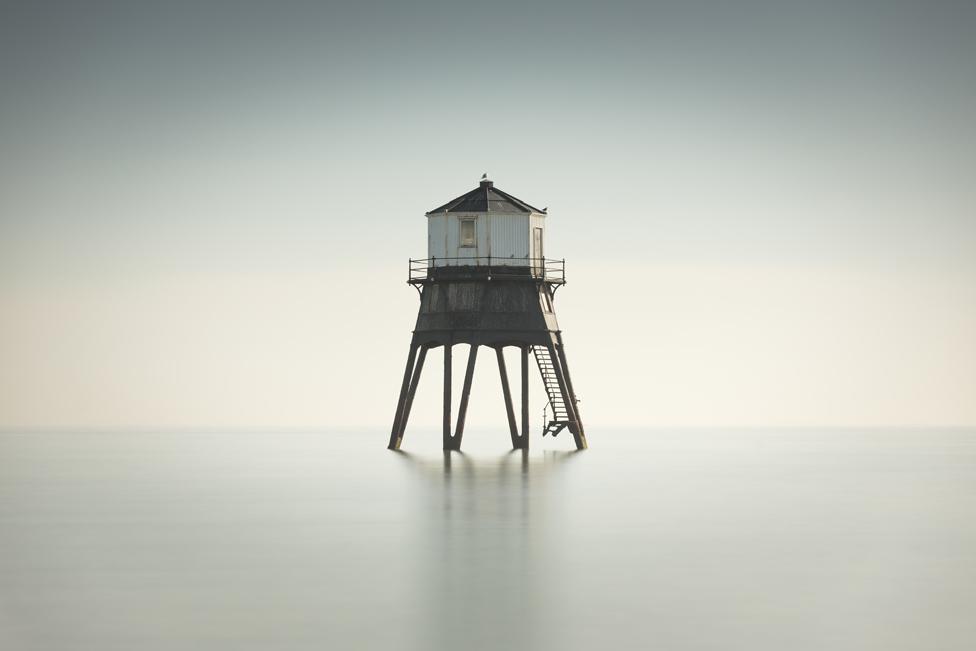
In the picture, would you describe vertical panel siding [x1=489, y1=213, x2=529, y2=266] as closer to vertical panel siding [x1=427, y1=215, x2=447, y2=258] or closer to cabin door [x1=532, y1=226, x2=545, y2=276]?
cabin door [x1=532, y1=226, x2=545, y2=276]

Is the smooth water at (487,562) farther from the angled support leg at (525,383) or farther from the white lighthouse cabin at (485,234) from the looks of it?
the white lighthouse cabin at (485,234)

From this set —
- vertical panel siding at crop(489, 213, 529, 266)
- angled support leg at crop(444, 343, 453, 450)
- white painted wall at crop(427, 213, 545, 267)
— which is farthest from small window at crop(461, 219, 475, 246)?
angled support leg at crop(444, 343, 453, 450)

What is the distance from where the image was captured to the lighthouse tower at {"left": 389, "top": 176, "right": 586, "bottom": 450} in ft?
196

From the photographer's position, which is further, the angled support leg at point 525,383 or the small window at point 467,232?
the angled support leg at point 525,383

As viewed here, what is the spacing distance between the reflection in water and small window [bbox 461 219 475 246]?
346 inches

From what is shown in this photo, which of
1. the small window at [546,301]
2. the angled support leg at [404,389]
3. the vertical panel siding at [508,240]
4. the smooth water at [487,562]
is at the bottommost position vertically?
the smooth water at [487,562]

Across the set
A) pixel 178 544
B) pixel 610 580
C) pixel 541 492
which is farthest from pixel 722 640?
pixel 541 492

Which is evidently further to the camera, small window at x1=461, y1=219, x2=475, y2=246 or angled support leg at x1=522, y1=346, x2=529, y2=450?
angled support leg at x1=522, y1=346, x2=529, y2=450

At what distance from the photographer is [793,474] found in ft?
213

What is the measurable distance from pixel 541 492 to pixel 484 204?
51.9 ft

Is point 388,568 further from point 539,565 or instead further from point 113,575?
point 113,575

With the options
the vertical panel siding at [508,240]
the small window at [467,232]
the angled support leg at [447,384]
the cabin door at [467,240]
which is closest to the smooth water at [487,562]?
the angled support leg at [447,384]

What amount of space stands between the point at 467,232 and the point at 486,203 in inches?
53.5

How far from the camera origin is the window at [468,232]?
60.3 metres
